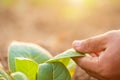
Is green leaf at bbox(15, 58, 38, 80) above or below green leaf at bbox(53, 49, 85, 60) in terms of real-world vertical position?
below

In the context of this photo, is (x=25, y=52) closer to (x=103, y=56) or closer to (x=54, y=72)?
(x=54, y=72)

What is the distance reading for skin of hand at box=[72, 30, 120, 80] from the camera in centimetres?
88

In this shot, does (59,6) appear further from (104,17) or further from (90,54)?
(90,54)

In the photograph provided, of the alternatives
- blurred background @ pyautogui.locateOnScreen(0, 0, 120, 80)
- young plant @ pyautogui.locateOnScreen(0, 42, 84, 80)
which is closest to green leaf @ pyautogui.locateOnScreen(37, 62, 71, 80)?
young plant @ pyautogui.locateOnScreen(0, 42, 84, 80)

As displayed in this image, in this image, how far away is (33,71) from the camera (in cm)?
92

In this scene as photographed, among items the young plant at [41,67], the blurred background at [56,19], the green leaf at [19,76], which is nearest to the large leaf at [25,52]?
the young plant at [41,67]

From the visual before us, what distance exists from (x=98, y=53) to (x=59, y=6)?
8.77 feet

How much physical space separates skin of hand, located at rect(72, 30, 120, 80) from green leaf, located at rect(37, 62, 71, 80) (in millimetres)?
42

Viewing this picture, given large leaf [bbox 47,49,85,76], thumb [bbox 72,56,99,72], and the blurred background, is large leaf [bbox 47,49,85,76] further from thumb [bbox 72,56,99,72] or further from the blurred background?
the blurred background

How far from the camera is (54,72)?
3.01ft

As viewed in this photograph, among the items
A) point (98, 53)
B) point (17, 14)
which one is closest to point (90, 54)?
point (98, 53)

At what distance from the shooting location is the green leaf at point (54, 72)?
90 centimetres

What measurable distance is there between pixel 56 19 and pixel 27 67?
2.50 metres

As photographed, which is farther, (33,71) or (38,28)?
(38,28)
